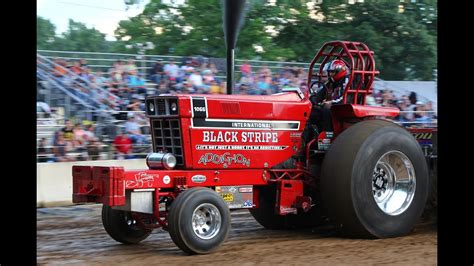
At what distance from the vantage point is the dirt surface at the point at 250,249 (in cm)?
668

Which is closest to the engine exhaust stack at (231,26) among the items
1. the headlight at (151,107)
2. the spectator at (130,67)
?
the headlight at (151,107)

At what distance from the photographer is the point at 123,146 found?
12648 mm

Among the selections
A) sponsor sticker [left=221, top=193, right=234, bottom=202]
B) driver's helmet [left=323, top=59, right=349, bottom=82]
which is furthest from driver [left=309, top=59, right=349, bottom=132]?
sponsor sticker [left=221, top=193, right=234, bottom=202]

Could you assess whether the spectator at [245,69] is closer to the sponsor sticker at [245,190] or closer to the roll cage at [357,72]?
the roll cage at [357,72]

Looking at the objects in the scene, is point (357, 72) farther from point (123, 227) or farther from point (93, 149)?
point (93, 149)

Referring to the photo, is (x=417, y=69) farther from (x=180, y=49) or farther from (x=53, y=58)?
(x=53, y=58)

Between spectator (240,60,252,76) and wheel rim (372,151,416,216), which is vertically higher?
spectator (240,60,252,76)

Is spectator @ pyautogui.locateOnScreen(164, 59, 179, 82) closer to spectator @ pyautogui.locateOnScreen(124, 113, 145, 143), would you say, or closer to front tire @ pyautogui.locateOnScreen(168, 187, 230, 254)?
spectator @ pyautogui.locateOnScreen(124, 113, 145, 143)

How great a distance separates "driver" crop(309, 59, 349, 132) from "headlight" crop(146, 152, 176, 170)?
1813 millimetres

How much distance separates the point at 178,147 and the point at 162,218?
72 cm

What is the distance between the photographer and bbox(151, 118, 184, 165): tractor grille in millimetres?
7363
